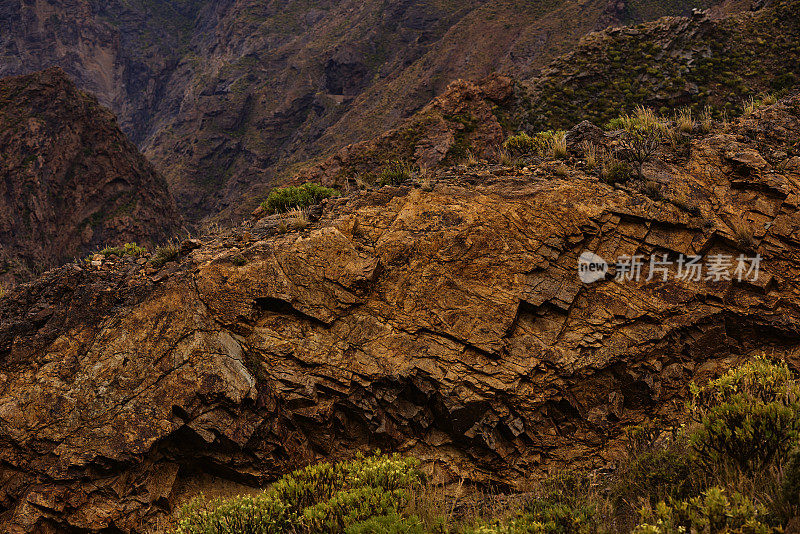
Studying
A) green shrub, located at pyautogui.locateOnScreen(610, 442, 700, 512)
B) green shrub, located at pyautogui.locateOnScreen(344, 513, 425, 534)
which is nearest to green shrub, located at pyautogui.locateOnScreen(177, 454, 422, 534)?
green shrub, located at pyautogui.locateOnScreen(344, 513, 425, 534)

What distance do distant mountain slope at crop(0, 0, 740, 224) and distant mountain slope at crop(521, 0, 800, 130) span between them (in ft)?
90.4

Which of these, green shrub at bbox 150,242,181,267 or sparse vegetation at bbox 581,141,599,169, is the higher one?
green shrub at bbox 150,242,181,267

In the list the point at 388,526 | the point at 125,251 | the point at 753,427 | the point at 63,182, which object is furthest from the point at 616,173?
the point at 63,182

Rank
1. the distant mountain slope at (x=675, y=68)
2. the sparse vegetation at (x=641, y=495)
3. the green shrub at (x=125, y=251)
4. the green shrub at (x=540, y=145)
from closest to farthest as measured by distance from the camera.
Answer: the sparse vegetation at (x=641, y=495), the green shrub at (x=125, y=251), the green shrub at (x=540, y=145), the distant mountain slope at (x=675, y=68)

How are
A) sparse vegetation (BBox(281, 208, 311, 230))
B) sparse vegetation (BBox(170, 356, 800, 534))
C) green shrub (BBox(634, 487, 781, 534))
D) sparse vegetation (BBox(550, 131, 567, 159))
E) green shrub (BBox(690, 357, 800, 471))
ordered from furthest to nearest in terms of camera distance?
1. sparse vegetation (BBox(550, 131, 567, 159))
2. sparse vegetation (BBox(281, 208, 311, 230))
3. green shrub (BBox(690, 357, 800, 471))
4. sparse vegetation (BBox(170, 356, 800, 534))
5. green shrub (BBox(634, 487, 781, 534))

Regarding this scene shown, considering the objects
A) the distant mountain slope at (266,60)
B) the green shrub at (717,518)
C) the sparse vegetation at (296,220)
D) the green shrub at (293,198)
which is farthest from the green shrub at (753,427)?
the distant mountain slope at (266,60)

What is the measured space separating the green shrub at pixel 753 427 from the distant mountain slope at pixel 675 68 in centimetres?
1815

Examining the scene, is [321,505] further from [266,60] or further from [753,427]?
[266,60]

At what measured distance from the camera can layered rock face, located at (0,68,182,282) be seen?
3962cm

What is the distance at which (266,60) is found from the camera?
9212 centimetres

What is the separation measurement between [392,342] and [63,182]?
159 ft

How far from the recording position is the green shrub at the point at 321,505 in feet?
14.5

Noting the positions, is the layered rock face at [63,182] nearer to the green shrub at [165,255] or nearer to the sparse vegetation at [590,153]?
the green shrub at [165,255]

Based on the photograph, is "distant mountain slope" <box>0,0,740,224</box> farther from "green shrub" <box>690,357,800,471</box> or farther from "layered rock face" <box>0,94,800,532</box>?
"green shrub" <box>690,357,800,471</box>
